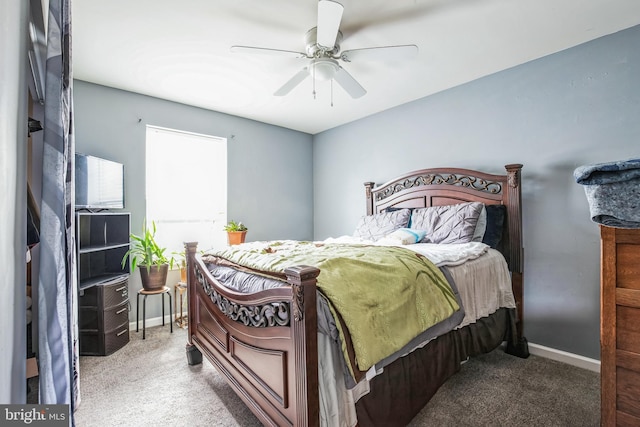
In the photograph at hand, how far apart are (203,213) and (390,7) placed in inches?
119

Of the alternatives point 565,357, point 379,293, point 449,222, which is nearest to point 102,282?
point 379,293

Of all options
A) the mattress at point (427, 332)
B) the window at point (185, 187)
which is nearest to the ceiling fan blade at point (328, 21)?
the mattress at point (427, 332)

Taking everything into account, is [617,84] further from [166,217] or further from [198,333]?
[166,217]

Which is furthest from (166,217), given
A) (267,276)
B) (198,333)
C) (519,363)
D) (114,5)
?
(519,363)

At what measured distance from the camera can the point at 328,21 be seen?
1723 mm

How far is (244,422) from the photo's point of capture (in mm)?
1712

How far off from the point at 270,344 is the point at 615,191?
4.84ft

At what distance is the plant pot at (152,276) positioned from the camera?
119 inches

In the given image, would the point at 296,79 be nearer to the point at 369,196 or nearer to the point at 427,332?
the point at 369,196

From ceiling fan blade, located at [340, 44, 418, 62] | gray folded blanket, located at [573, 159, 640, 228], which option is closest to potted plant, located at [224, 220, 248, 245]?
ceiling fan blade, located at [340, 44, 418, 62]

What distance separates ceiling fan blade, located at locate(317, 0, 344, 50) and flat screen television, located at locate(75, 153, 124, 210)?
2.16m

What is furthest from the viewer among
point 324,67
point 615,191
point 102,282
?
point 102,282

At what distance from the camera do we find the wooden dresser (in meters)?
1.09

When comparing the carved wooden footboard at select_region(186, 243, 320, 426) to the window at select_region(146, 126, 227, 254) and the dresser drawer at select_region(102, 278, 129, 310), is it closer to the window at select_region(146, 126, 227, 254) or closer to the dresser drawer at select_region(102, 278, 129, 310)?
the dresser drawer at select_region(102, 278, 129, 310)
